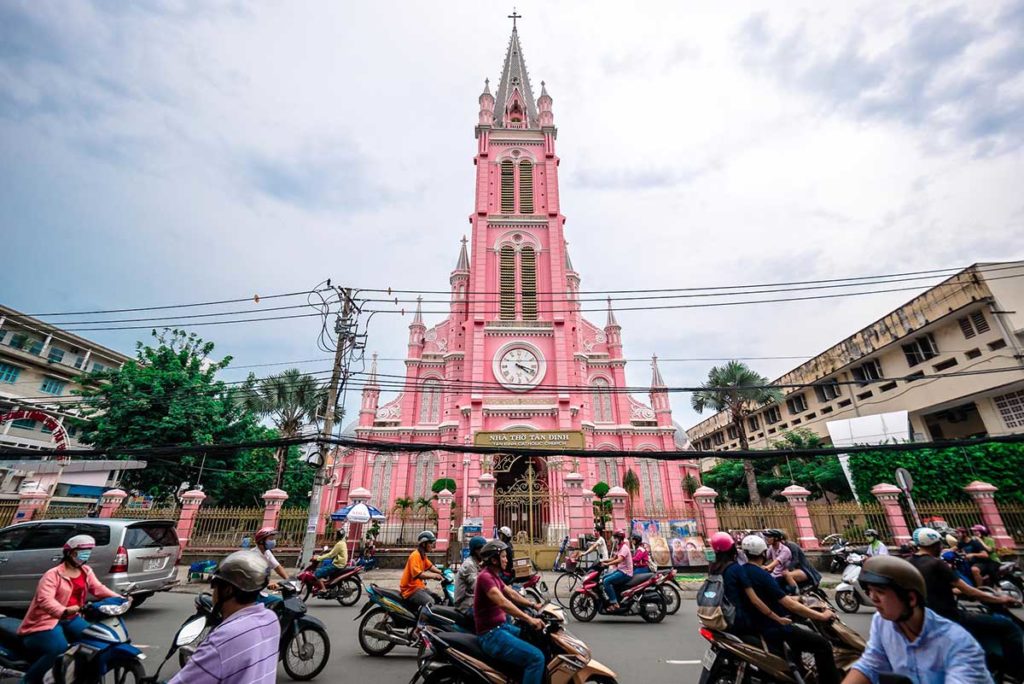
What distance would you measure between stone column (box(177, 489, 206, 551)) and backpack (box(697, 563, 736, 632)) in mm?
14949

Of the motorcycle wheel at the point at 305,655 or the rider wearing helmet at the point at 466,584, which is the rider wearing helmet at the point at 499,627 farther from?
the motorcycle wheel at the point at 305,655

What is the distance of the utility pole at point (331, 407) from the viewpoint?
990 centimetres

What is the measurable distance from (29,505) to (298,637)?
15890 mm

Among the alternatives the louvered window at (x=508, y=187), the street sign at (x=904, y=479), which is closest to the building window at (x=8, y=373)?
the louvered window at (x=508, y=187)

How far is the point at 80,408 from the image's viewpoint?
50.8 ft

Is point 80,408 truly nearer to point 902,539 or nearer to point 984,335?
point 902,539

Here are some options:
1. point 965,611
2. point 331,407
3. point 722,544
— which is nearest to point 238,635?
point 722,544

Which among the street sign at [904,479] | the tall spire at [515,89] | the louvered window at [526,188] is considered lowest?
the street sign at [904,479]

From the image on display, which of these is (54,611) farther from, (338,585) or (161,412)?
(161,412)

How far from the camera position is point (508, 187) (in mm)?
26391

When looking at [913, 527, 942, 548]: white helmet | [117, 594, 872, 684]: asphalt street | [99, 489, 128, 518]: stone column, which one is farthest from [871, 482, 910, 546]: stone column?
[99, 489, 128, 518]: stone column

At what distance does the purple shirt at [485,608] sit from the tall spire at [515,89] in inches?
1249

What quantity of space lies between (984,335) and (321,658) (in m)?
27.0

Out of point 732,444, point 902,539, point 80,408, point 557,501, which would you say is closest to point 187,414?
point 80,408
